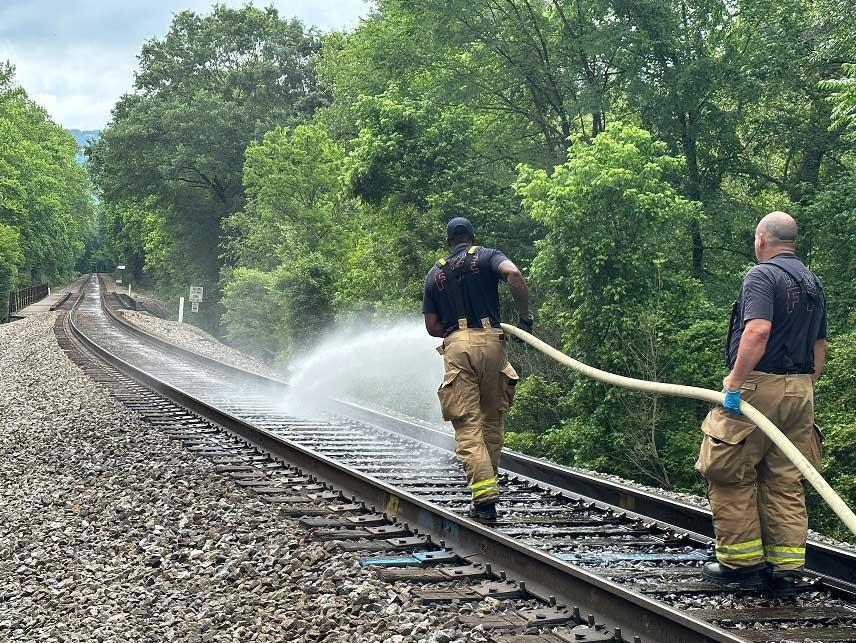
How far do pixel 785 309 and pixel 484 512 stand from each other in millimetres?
2573

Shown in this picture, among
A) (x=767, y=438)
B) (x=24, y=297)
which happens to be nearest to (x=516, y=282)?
(x=767, y=438)

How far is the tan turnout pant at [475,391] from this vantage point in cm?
655

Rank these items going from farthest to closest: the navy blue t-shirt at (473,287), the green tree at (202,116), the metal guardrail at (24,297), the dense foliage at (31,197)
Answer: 1. the dense foliage at (31,197)
2. the metal guardrail at (24,297)
3. the green tree at (202,116)
4. the navy blue t-shirt at (473,287)

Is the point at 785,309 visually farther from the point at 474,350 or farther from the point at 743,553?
the point at 474,350

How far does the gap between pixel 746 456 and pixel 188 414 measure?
9.52m

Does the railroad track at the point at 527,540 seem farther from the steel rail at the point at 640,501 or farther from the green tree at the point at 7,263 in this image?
the green tree at the point at 7,263

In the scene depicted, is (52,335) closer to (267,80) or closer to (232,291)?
(232,291)

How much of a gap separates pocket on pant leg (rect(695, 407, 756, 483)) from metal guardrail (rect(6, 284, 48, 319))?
53894 millimetres

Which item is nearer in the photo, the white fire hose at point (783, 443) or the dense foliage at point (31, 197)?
the white fire hose at point (783, 443)

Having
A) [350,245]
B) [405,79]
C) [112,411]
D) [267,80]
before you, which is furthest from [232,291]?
[112,411]

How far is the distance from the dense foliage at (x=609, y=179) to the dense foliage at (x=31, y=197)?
3179 cm

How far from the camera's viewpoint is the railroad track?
15.1 ft

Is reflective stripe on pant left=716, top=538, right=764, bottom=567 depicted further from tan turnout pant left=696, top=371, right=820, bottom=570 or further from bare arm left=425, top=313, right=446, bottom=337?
bare arm left=425, top=313, right=446, bottom=337

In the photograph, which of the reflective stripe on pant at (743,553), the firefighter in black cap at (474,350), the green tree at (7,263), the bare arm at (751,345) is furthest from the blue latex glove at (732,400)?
the green tree at (7,263)
